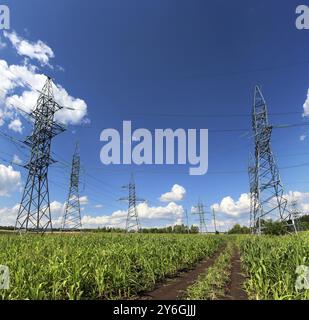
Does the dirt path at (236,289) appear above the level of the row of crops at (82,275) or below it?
below

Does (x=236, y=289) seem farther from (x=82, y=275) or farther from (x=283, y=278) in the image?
(x=82, y=275)

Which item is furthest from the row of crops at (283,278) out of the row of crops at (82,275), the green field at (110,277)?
the row of crops at (82,275)

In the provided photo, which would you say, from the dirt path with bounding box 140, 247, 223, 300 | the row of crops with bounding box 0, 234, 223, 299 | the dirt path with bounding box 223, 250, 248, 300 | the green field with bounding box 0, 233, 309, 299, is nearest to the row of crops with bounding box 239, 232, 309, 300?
the green field with bounding box 0, 233, 309, 299

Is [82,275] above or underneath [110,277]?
above

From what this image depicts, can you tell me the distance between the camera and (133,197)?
61281 mm

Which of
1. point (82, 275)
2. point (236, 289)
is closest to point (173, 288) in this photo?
point (236, 289)

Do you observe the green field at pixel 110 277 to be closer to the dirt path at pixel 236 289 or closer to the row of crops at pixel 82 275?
the row of crops at pixel 82 275

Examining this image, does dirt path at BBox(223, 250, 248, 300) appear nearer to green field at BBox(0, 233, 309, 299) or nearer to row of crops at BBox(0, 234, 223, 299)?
green field at BBox(0, 233, 309, 299)

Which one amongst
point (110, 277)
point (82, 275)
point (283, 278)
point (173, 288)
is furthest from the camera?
point (173, 288)
